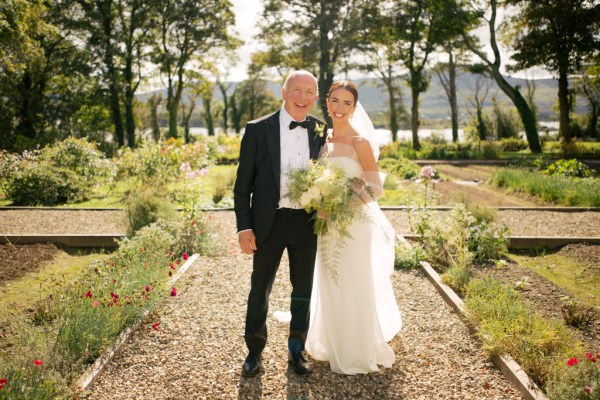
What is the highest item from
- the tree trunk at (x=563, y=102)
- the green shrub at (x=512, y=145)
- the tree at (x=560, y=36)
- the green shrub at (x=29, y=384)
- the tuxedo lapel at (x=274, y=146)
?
the tree at (x=560, y=36)

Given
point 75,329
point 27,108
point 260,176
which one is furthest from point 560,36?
point 27,108

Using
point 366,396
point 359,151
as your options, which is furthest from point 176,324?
point 359,151

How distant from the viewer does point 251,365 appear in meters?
3.58

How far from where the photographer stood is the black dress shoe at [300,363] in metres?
3.57

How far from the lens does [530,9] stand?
27438mm

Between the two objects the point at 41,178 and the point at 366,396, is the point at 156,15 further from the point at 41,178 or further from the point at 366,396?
the point at 366,396

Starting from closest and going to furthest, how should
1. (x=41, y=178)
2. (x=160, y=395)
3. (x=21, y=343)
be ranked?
(x=160, y=395), (x=21, y=343), (x=41, y=178)

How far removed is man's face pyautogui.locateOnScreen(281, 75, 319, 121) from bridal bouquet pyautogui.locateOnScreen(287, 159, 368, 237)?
43cm

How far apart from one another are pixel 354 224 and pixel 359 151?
0.58 metres

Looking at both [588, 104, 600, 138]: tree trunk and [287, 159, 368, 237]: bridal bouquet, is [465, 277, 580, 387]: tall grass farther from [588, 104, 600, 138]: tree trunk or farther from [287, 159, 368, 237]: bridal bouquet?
[588, 104, 600, 138]: tree trunk

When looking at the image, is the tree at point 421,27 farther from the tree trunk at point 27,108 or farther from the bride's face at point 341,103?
the bride's face at point 341,103

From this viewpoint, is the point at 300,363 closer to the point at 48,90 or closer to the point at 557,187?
the point at 557,187

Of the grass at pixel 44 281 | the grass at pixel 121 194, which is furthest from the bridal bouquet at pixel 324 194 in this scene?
the grass at pixel 121 194

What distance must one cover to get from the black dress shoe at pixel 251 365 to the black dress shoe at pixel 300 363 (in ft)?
0.93
